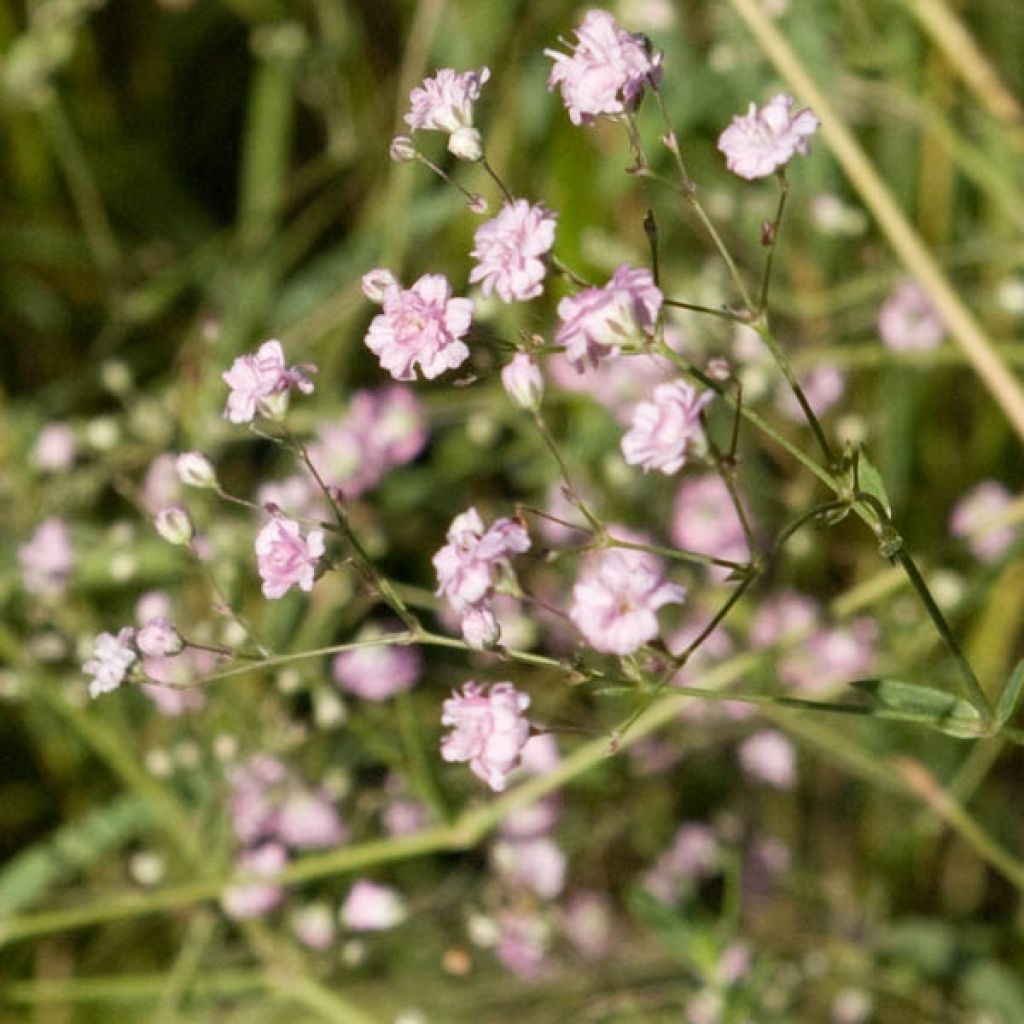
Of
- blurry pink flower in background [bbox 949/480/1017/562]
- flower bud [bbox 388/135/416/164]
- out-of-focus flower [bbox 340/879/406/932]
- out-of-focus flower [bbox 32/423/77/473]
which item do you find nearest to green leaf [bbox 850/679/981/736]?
flower bud [bbox 388/135/416/164]

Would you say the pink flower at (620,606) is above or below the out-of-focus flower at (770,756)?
above

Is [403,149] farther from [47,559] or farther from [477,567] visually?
[47,559]

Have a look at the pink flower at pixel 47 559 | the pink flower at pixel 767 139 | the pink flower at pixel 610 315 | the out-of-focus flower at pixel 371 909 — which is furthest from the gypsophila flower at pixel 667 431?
the pink flower at pixel 47 559

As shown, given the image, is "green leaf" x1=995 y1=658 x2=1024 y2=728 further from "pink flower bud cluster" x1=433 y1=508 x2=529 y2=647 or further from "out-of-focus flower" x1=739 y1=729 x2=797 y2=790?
"out-of-focus flower" x1=739 y1=729 x2=797 y2=790

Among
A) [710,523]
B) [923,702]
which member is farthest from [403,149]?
[710,523]

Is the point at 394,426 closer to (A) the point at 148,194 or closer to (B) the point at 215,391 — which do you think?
(B) the point at 215,391

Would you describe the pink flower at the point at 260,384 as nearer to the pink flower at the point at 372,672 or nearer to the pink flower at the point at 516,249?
the pink flower at the point at 516,249
